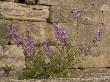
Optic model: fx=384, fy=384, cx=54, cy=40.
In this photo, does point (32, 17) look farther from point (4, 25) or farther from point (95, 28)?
point (95, 28)

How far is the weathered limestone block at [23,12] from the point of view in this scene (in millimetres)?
7184

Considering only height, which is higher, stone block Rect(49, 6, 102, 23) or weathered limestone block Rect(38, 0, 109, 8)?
weathered limestone block Rect(38, 0, 109, 8)

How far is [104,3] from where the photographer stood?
8.02 meters

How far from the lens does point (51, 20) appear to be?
7.54m

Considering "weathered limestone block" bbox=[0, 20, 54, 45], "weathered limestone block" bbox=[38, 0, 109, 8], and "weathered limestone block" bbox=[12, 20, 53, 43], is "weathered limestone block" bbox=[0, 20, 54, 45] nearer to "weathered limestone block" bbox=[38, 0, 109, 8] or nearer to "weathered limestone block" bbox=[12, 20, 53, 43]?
"weathered limestone block" bbox=[12, 20, 53, 43]

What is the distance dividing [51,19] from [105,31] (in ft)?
3.97

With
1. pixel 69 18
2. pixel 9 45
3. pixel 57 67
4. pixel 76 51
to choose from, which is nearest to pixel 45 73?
pixel 57 67

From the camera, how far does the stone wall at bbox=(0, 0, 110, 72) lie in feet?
23.6

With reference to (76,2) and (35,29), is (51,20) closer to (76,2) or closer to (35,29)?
(35,29)

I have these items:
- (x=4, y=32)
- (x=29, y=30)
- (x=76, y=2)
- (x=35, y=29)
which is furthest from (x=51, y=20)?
(x=4, y=32)

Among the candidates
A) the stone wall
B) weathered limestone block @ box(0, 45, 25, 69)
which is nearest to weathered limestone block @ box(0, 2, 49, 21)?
the stone wall

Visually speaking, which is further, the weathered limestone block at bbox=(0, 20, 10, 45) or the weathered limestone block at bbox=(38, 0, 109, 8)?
the weathered limestone block at bbox=(38, 0, 109, 8)

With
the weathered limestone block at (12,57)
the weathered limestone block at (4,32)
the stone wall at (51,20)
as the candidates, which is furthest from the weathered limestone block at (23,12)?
the weathered limestone block at (12,57)

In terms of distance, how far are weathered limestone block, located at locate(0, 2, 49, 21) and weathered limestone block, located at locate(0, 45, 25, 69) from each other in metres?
0.58
